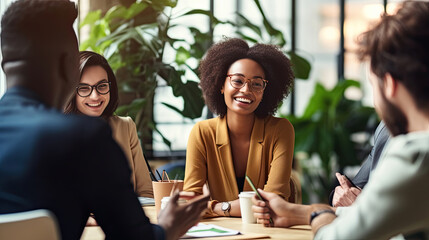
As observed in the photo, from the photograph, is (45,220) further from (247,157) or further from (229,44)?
(229,44)

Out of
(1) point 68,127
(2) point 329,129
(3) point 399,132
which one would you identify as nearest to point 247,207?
(3) point 399,132

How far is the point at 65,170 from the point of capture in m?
1.05

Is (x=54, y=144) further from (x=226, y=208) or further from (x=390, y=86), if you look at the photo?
(x=226, y=208)

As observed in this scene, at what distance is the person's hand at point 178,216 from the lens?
126 centimetres

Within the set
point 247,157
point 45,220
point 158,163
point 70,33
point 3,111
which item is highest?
point 70,33

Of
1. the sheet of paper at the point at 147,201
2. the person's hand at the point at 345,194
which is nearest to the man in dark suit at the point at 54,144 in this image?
the person's hand at the point at 345,194

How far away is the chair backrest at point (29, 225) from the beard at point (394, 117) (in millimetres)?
803

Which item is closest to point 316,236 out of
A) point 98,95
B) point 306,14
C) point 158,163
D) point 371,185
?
point 371,185

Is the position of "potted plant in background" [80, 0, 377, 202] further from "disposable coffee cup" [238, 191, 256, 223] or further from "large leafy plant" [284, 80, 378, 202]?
"large leafy plant" [284, 80, 378, 202]

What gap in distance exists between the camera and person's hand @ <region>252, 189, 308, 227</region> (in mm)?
1753

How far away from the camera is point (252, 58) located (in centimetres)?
248

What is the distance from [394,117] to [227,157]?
121 cm

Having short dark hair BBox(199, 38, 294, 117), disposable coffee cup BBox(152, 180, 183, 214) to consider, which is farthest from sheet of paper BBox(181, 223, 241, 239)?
short dark hair BBox(199, 38, 294, 117)

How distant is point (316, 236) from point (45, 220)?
27.0 inches
